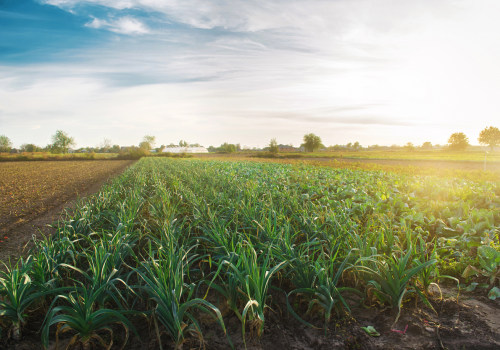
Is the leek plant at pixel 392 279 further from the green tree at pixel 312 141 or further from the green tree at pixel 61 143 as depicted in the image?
the green tree at pixel 61 143

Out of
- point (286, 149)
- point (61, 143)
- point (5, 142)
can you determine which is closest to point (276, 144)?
point (286, 149)

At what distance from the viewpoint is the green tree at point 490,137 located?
49388 millimetres

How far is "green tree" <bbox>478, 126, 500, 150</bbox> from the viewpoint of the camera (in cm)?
4939

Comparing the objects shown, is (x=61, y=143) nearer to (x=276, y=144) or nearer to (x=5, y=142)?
(x=5, y=142)

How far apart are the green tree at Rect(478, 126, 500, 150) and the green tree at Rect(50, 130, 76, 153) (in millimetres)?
119021

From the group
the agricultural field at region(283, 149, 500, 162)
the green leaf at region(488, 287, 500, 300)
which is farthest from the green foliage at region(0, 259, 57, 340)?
the agricultural field at region(283, 149, 500, 162)

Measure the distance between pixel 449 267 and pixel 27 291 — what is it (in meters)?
4.60

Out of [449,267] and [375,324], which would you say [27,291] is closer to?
[375,324]

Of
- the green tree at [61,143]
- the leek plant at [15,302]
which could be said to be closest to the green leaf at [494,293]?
the leek plant at [15,302]

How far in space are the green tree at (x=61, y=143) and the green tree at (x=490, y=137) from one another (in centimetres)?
11902

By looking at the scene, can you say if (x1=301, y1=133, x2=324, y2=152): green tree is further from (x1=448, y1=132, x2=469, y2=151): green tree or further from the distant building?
(x1=448, y1=132, x2=469, y2=151): green tree

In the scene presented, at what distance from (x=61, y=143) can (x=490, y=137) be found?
121401mm

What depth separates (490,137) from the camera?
165ft

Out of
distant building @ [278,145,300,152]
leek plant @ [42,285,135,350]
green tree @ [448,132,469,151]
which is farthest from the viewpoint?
distant building @ [278,145,300,152]
